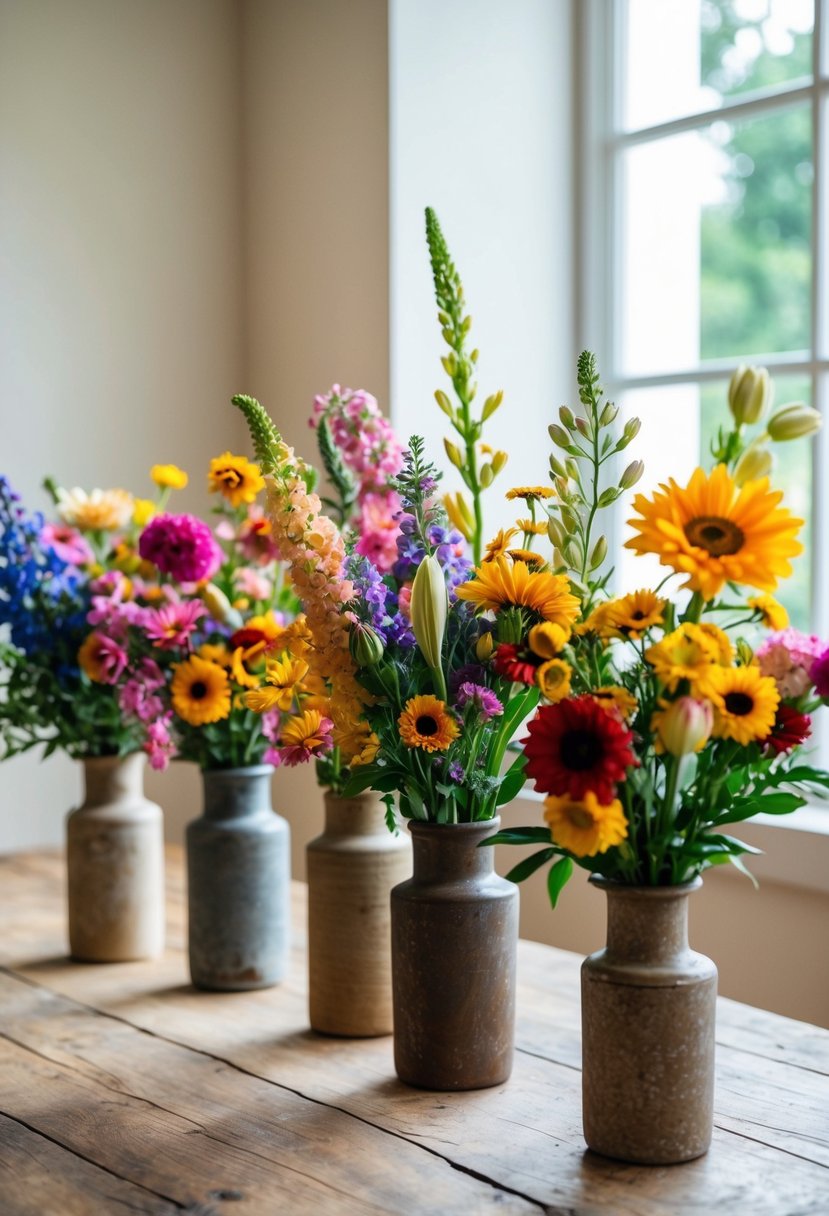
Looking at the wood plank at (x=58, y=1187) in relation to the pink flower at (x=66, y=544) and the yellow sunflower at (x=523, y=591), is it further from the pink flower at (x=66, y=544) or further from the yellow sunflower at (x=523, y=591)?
the pink flower at (x=66, y=544)

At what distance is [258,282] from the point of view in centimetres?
244

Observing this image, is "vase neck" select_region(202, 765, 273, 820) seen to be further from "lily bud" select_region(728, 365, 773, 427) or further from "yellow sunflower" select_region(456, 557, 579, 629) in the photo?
"lily bud" select_region(728, 365, 773, 427)

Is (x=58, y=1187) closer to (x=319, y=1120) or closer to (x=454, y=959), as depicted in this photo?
(x=319, y=1120)

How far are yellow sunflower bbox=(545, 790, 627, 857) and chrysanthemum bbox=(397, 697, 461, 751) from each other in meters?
0.16

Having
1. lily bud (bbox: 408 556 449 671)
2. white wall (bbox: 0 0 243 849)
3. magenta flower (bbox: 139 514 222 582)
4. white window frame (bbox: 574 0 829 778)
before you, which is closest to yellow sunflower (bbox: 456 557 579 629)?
lily bud (bbox: 408 556 449 671)

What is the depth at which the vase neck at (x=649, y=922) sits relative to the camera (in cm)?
96

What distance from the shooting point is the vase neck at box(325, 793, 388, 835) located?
130cm

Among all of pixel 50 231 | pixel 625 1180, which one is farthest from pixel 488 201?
pixel 625 1180

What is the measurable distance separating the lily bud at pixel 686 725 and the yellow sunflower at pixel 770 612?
10cm

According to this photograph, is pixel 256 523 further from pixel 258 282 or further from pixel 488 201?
pixel 258 282

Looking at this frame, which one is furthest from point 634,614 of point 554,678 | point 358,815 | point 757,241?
point 757,241

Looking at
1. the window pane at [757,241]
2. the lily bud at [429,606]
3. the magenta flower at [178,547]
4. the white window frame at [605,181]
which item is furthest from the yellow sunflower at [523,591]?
the window pane at [757,241]

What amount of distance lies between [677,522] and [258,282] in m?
1.71

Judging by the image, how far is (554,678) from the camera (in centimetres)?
94
